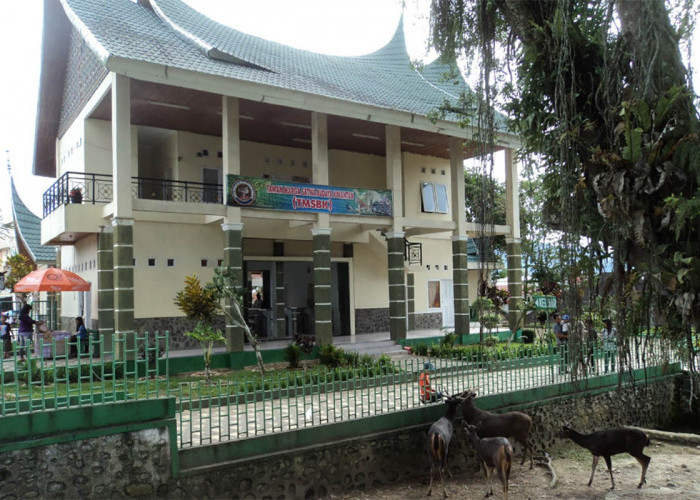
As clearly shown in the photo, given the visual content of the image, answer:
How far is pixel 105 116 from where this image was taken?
1554cm

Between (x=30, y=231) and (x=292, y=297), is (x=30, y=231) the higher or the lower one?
the higher one

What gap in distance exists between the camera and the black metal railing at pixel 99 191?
560 inches

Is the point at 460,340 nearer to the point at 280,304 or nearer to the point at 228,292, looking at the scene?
the point at 280,304

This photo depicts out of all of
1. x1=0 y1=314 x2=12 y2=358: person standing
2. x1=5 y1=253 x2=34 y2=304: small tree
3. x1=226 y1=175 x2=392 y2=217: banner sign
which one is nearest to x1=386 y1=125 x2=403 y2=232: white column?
x1=226 y1=175 x2=392 y2=217: banner sign

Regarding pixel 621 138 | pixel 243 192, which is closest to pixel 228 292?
pixel 243 192

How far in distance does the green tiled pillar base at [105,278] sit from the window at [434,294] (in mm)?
12021

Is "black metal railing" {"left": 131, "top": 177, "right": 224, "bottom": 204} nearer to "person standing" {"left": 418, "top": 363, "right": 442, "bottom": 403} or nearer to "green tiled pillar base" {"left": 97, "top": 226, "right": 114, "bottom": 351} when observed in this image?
"green tiled pillar base" {"left": 97, "top": 226, "right": 114, "bottom": 351}

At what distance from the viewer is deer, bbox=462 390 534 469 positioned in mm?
8469

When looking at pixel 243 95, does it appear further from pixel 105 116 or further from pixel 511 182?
pixel 511 182

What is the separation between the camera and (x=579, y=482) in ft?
28.8

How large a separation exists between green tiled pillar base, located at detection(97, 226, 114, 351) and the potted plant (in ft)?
2.93

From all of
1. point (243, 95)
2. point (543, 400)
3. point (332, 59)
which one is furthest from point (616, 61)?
point (332, 59)

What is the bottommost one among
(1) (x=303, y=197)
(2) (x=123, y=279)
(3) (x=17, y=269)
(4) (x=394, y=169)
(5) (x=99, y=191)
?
(2) (x=123, y=279)

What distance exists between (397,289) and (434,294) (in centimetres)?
566
